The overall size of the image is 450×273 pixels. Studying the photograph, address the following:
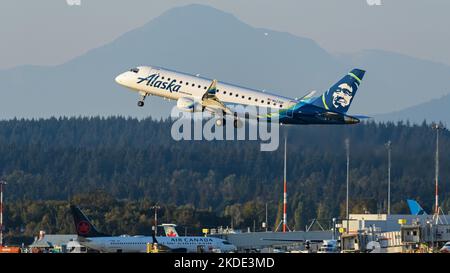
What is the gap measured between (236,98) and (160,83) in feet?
24.3

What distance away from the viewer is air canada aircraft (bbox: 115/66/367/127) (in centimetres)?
11600

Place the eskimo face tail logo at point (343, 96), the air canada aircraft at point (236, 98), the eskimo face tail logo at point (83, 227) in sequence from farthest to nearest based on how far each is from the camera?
the eskimo face tail logo at point (83, 227) → the eskimo face tail logo at point (343, 96) → the air canada aircraft at point (236, 98)

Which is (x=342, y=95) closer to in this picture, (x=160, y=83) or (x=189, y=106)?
(x=189, y=106)

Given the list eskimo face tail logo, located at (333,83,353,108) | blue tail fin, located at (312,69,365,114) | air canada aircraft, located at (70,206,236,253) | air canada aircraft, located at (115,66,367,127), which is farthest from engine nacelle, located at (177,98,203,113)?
eskimo face tail logo, located at (333,83,353,108)

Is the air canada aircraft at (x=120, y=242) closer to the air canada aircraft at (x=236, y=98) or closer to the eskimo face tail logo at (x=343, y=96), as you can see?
the air canada aircraft at (x=236, y=98)

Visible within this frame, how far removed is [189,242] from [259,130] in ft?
129

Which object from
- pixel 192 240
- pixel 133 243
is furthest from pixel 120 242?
pixel 192 240

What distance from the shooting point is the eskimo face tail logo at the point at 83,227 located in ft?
399

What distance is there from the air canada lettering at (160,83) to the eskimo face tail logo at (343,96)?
14.2m

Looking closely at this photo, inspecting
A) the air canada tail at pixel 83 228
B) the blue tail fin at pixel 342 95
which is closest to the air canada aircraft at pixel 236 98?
the blue tail fin at pixel 342 95

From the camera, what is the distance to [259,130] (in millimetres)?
163625

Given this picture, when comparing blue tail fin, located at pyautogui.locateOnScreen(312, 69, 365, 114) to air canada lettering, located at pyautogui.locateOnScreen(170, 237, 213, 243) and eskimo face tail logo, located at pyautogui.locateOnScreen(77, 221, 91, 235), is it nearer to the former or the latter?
air canada lettering, located at pyautogui.locateOnScreen(170, 237, 213, 243)
